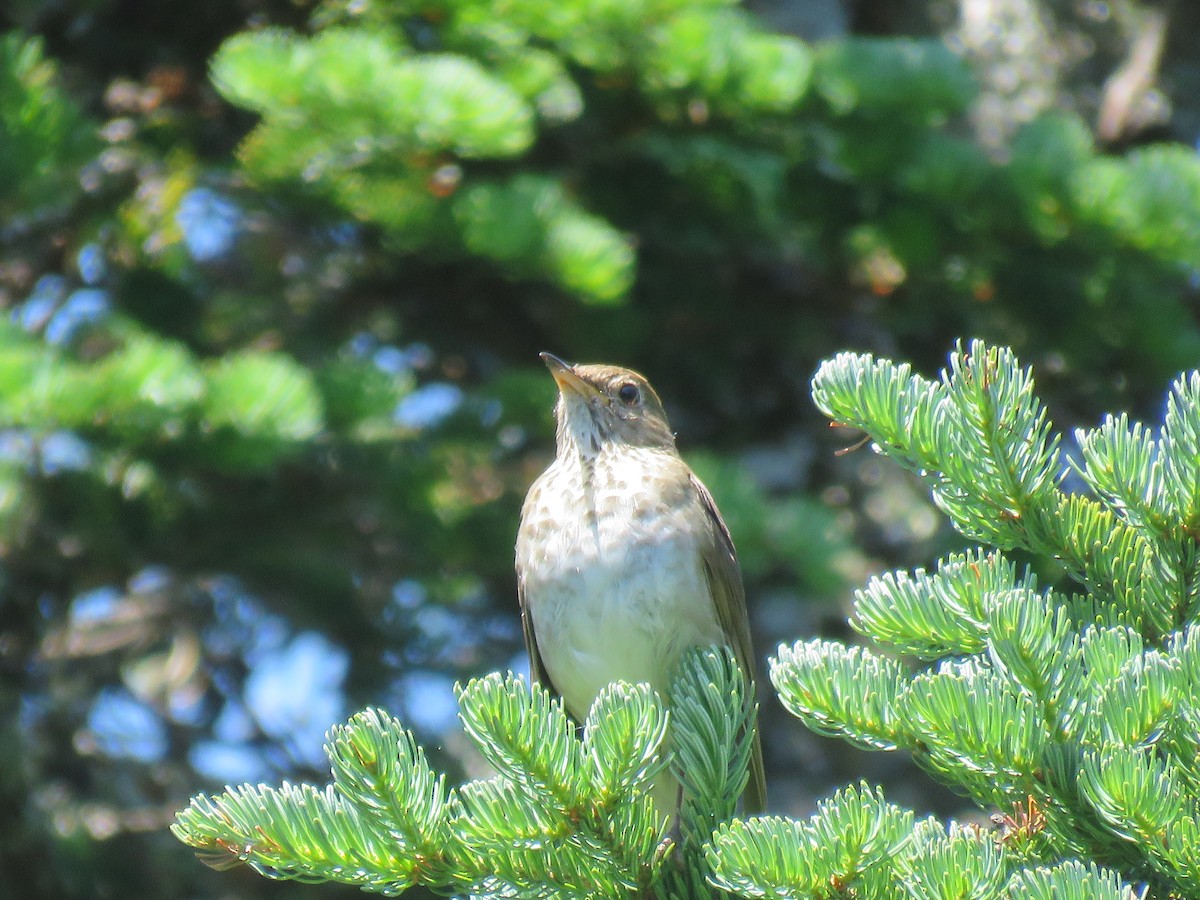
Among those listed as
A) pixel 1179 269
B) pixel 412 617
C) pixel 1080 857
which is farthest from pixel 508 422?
pixel 1080 857

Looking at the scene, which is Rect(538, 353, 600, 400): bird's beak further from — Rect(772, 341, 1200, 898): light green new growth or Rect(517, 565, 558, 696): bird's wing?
Rect(772, 341, 1200, 898): light green new growth

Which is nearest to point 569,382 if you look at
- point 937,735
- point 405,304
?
point 405,304

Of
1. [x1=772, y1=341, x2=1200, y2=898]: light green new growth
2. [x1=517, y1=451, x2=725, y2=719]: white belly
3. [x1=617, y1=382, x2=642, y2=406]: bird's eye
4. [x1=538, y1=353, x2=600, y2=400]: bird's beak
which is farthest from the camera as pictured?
[x1=617, y1=382, x2=642, y2=406]: bird's eye

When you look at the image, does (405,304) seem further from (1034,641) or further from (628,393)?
(1034,641)

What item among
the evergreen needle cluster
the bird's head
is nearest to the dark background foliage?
the bird's head

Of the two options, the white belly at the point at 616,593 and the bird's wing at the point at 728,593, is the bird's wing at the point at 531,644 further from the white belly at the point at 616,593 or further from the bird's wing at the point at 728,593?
the bird's wing at the point at 728,593
